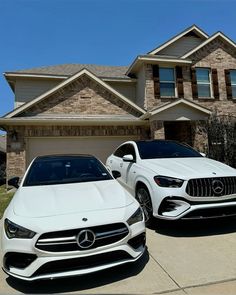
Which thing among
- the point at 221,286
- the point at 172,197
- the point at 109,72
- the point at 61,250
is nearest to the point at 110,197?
the point at 61,250

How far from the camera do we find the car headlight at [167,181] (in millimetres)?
4680

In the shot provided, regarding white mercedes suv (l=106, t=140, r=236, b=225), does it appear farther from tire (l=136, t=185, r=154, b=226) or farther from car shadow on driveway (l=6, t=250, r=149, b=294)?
car shadow on driveway (l=6, t=250, r=149, b=294)

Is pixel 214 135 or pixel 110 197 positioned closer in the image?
pixel 110 197

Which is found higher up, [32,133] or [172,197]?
[32,133]

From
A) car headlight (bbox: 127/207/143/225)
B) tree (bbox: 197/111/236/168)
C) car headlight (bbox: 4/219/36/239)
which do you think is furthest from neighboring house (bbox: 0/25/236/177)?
car headlight (bbox: 4/219/36/239)

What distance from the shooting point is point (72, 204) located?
3486 mm

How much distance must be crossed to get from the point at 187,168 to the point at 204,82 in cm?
1193

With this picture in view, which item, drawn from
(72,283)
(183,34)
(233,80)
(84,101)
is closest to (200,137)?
(233,80)

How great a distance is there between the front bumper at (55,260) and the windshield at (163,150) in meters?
3.16

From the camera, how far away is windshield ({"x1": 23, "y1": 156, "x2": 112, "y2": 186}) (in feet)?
15.0

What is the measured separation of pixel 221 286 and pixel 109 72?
1656cm

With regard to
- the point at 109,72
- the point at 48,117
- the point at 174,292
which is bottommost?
the point at 174,292

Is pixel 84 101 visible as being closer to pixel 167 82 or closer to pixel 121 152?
pixel 167 82

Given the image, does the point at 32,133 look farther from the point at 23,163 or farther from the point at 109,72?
the point at 109,72
